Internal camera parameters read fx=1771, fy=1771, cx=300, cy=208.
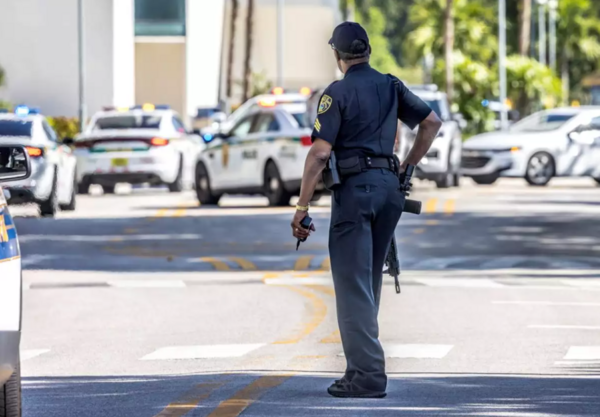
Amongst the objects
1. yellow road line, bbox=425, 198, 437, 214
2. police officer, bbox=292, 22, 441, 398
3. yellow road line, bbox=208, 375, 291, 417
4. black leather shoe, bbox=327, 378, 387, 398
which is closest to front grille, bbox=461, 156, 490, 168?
yellow road line, bbox=425, 198, 437, 214

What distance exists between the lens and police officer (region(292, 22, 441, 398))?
8.65 m

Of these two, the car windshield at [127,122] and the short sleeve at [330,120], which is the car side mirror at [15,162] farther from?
the car windshield at [127,122]

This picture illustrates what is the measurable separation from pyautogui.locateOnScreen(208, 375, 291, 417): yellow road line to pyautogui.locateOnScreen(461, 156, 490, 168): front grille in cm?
2380

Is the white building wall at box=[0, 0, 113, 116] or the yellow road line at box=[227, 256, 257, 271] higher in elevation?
the white building wall at box=[0, 0, 113, 116]

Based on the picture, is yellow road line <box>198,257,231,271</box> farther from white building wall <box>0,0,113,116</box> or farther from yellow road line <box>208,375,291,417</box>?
white building wall <box>0,0,113,116</box>

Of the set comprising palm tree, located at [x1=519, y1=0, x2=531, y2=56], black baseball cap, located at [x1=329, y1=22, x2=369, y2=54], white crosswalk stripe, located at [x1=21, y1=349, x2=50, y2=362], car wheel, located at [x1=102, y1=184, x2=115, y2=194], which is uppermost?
palm tree, located at [x1=519, y1=0, x2=531, y2=56]

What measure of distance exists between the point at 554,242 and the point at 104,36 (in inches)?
1407

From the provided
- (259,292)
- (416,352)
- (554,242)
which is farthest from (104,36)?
(416,352)

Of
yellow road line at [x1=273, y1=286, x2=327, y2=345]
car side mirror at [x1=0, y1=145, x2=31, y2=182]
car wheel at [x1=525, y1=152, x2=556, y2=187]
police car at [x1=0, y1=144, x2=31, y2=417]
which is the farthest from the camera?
car wheel at [x1=525, y1=152, x2=556, y2=187]

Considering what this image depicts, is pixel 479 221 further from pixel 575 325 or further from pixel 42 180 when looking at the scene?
pixel 575 325

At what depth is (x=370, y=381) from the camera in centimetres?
864

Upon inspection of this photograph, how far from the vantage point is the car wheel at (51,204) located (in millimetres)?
24000

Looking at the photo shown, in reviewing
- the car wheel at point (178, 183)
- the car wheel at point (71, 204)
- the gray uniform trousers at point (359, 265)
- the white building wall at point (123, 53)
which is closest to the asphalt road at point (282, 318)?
the gray uniform trousers at point (359, 265)

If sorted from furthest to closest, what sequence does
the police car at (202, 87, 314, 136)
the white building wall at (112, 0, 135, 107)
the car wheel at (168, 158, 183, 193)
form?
the white building wall at (112, 0, 135, 107)
the car wheel at (168, 158, 183, 193)
the police car at (202, 87, 314, 136)
